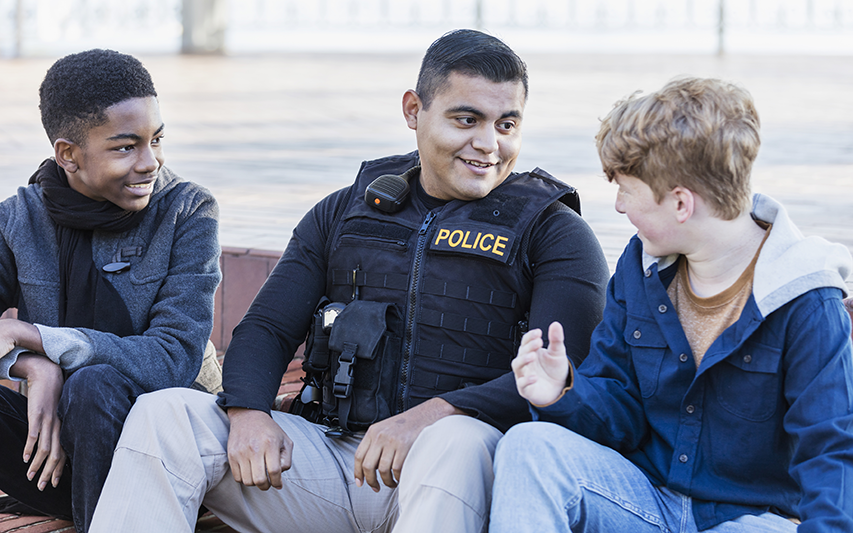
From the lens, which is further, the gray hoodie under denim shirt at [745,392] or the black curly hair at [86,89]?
the black curly hair at [86,89]

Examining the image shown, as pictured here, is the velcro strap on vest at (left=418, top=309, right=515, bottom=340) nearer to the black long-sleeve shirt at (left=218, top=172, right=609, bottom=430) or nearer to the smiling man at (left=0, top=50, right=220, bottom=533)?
the black long-sleeve shirt at (left=218, top=172, right=609, bottom=430)

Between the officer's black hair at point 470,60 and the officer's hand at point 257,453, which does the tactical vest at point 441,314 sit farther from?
the officer's black hair at point 470,60

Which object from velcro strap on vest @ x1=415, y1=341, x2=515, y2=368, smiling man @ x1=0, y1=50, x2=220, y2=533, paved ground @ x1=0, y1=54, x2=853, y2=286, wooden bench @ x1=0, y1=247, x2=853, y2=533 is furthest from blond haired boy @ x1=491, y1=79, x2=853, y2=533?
wooden bench @ x1=0, y1=247, x2=853, y2=533

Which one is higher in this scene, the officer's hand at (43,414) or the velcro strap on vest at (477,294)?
the velcro strap on vest at (477,294)

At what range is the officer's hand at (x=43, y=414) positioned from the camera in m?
2.64

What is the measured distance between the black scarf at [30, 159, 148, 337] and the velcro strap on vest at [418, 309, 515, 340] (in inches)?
37.3

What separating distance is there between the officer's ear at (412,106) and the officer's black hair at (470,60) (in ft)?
0.14

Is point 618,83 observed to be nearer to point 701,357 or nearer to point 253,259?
point 253,259

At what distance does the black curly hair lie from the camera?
2.90 metres

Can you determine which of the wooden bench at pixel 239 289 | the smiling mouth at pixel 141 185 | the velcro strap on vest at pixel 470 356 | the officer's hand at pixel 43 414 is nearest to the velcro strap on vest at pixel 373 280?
the velcro strap on vest at pixel 470 356

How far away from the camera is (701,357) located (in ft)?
7.30

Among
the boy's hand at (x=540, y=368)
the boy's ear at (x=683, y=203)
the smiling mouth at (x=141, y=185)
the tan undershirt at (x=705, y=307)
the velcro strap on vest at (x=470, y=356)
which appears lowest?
the velcro strap on vest at (x=470, y=356)

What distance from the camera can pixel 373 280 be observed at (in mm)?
2854

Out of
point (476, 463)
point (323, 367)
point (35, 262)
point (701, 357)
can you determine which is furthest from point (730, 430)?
point (35, 262)
